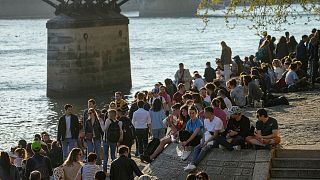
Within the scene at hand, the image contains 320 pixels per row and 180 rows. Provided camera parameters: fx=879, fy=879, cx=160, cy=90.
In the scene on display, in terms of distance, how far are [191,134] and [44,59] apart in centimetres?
5815

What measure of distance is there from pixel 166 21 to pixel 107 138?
117 metres

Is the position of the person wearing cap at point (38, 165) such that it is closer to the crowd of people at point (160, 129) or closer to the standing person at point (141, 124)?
the crowd of people at point (160, 129)

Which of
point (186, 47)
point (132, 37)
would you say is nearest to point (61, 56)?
point (186, 47)

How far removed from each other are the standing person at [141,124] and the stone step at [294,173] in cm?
381

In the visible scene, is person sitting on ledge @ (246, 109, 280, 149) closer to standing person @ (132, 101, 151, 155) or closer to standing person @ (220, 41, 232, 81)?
standing person @ (132, 101, 151, 155)

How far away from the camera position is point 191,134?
14156 millimetres

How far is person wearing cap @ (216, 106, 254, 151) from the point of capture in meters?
13.5

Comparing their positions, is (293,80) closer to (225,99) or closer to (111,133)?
(225,99)

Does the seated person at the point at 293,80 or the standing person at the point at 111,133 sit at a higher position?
the seated person at the point at 293,80

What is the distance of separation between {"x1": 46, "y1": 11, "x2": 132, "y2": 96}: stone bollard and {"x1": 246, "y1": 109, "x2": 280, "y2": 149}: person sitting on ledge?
96.7 ft

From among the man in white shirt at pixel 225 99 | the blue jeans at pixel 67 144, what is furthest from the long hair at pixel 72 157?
the man in white shirt at pixel 225 99

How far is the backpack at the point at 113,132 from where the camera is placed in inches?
619

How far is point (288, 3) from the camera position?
1969cm

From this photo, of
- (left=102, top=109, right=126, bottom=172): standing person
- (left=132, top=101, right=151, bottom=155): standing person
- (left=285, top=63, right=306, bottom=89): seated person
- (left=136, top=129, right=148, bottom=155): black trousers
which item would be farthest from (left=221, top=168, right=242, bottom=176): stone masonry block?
(left=285, top=63, right=306, bottom=89): seated person
